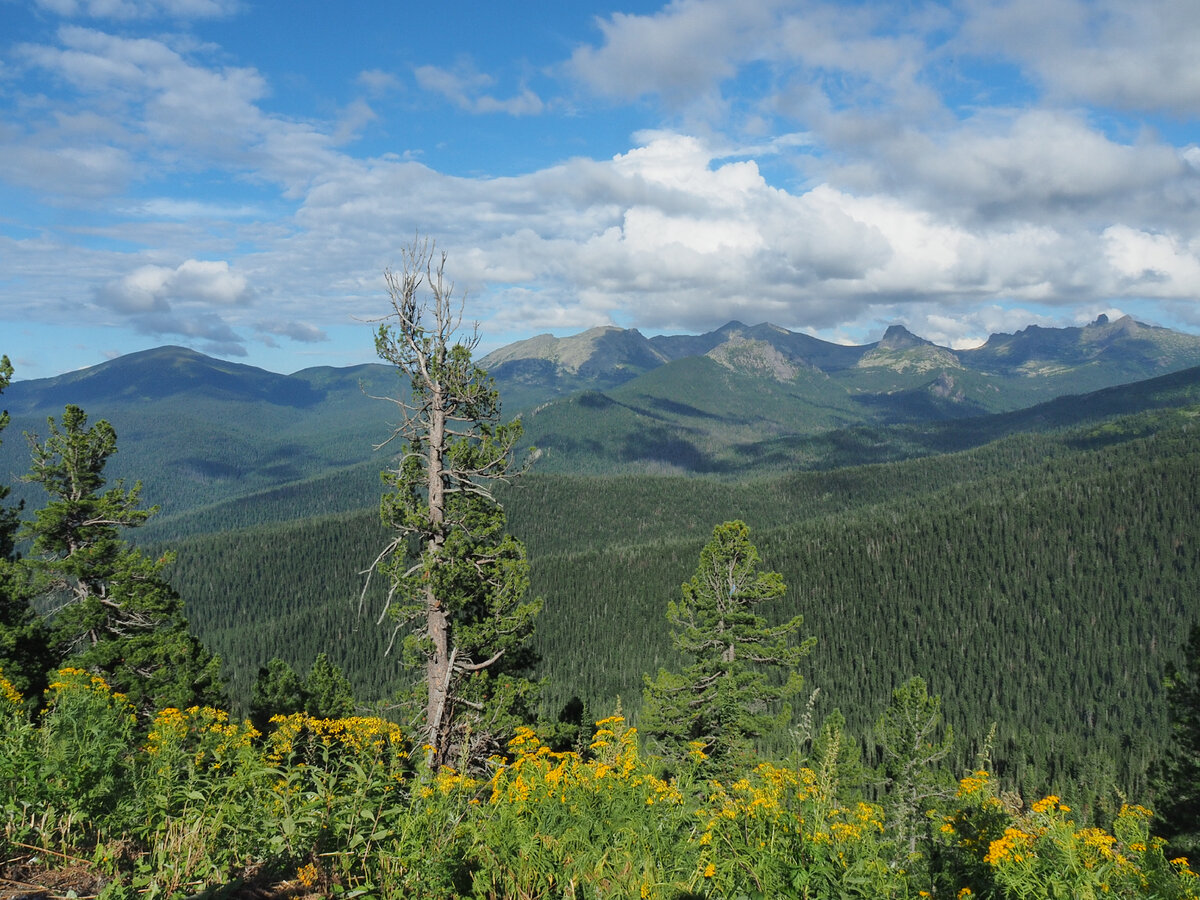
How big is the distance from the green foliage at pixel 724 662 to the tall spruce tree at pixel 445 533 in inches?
342

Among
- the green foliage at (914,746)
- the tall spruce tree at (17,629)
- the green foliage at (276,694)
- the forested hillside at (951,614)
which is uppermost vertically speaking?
the tall spruce tree at (17,629)

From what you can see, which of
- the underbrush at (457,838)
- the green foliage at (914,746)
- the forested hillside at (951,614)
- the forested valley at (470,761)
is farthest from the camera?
the forested hillside at (951,614)

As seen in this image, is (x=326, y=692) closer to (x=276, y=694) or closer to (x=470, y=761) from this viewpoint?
(x=276, y=694)

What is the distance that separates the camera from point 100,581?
23625 mm

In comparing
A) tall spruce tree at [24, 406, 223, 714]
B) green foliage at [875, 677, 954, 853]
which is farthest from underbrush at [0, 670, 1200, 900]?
green foliage at [875, 677, 954, 853]

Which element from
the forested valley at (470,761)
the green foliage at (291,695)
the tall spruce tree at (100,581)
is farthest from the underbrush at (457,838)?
the green foliage at (291,695)

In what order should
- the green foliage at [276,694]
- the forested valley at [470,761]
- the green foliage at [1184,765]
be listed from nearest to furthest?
the forested valley at [470,761]
the green foliage at [1184,765]
the green foliage at [276,694]

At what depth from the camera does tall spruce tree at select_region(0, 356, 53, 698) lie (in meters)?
18.7

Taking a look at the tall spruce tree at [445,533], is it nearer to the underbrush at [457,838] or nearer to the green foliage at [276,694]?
the underbrush at [457,838]

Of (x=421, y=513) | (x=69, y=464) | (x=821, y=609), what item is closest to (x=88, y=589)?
(x=69, y=464)

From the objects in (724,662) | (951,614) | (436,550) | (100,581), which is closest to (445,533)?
(436,550)

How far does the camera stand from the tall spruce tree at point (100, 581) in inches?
876

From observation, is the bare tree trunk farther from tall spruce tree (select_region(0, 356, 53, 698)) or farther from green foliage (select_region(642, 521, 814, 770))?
tall spruce tree (select_region(0, 356, 53, 698))

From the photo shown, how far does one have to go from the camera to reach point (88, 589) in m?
23.2
